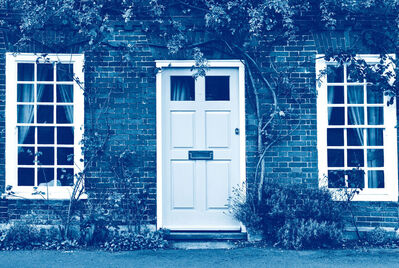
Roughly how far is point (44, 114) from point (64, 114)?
12.0 inches

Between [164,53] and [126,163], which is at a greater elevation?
[164,53]

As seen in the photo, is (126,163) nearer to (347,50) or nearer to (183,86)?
(183,86)

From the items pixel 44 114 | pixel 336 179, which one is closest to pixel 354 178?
pixel 336 179

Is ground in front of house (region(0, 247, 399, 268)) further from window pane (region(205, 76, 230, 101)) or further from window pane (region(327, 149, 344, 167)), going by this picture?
window pane (region(205, 76, 230, 101))

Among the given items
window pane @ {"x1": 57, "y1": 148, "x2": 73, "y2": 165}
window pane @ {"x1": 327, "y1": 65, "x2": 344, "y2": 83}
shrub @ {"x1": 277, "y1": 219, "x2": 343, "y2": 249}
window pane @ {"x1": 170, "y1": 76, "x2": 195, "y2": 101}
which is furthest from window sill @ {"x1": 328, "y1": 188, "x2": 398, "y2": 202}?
window pane @ {"x1": 57, "y1": 148, "x2": 73, "y2": 165}

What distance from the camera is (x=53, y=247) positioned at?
322 inches

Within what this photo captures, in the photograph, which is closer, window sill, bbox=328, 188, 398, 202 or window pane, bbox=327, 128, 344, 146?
window sill, bbox=328, 188, 398, 202

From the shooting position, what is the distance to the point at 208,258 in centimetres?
763

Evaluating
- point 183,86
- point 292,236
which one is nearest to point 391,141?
point 292,236

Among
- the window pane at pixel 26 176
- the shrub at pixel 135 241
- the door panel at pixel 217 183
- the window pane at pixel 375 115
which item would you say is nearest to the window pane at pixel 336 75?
the window pane at pixel 375 115

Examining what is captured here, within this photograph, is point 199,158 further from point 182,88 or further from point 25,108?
point 25,108

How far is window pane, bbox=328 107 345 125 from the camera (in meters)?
8.84

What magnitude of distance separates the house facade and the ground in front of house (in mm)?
857

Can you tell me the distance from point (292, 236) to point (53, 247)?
3276mm
